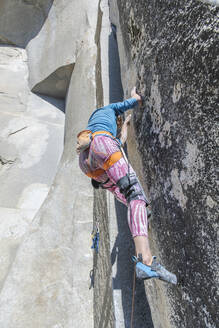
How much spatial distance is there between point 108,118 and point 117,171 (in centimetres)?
46

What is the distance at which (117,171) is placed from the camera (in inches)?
67.3

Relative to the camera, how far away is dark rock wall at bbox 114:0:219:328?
118 cm

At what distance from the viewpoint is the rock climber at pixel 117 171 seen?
1415 millimetres

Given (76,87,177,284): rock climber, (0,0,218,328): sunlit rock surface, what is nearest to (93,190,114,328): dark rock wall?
(0,0,218,328): sunlit rock surface

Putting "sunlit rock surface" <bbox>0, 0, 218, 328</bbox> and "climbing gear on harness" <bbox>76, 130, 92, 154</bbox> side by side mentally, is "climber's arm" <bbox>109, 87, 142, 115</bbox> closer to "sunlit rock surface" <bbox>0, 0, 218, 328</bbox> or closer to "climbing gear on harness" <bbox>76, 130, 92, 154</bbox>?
"sunlit rock surface" <bbox>0, 0, 218, 328</bbox>

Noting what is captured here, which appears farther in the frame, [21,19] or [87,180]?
[21,19]

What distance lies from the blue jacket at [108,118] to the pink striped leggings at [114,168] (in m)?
0.15

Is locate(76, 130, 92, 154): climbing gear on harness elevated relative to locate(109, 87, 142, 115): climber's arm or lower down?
lower down

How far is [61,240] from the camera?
325 cm

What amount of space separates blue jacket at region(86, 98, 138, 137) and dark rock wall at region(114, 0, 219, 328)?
20cm

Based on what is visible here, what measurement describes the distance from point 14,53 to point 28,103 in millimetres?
1617

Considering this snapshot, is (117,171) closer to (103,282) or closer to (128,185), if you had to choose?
(128,185)

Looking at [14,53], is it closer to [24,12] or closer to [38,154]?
[24,12]

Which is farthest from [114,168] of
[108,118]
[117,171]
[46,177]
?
[46,177]
